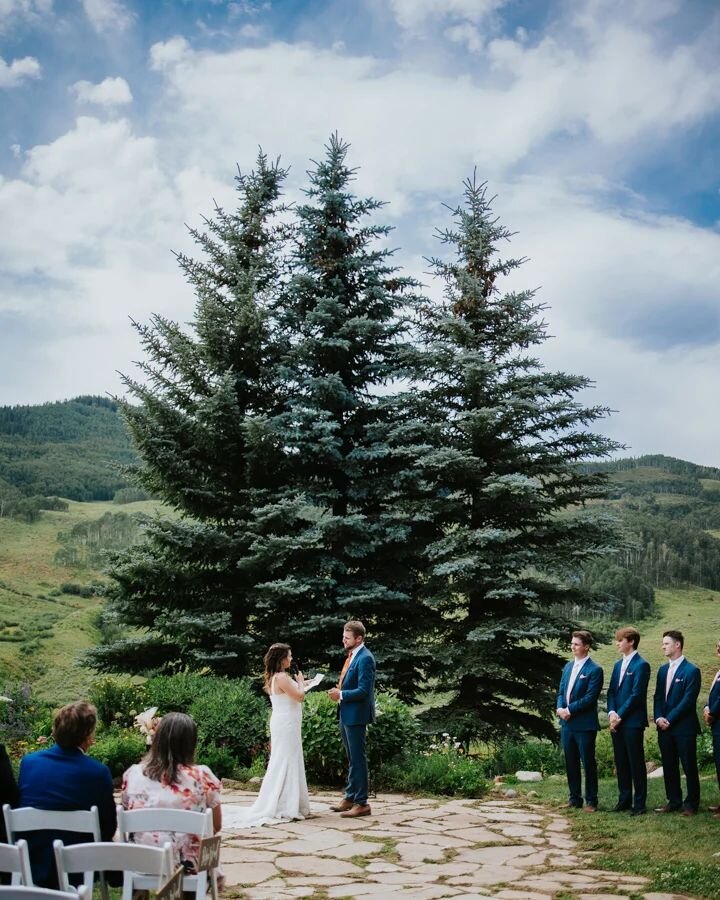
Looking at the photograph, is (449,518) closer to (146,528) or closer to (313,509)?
(313,509)

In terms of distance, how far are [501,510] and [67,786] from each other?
12439mm

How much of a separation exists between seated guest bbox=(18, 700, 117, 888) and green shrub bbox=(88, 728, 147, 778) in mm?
5850

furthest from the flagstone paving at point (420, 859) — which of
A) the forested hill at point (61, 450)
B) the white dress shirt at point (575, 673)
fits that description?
the forested hill at point (61, 450)

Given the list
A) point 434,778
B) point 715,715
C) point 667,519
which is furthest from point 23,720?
point 667,519

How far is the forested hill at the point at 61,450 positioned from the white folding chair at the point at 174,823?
319 feet

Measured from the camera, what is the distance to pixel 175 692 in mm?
12641

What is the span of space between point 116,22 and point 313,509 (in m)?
10.3

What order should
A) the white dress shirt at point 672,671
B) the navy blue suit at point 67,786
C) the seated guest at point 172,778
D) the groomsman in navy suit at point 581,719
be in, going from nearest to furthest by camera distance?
the navy blue suit at point 67,786, the seated guest at point 172,778, the white dress shirt at point 672,671, the groomsman in navy suit at point 581,719

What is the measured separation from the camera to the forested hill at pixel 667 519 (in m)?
39.2

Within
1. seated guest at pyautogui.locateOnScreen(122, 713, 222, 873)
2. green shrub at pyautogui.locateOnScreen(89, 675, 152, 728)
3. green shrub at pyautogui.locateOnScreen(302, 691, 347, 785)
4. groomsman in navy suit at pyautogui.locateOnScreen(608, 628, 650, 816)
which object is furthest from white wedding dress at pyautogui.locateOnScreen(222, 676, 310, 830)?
green shrub at pyautogui.locateOnScreen(89, 675, 152, 728)

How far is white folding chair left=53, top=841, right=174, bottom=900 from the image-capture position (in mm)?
3836

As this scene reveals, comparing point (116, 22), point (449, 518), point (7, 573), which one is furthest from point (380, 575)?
point (7, 573)

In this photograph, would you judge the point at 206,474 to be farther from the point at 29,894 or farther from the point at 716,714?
the point at 29,894

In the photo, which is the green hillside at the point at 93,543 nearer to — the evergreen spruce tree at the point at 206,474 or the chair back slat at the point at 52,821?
the evergreen spruce tree at the point at 206,474
